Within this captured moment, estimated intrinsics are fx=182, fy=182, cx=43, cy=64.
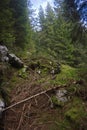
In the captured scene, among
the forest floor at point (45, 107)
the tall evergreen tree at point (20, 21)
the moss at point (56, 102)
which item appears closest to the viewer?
the forest floor at point (45, 107)

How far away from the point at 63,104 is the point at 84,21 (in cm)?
406

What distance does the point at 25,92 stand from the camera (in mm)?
7035

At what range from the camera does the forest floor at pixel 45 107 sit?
5.63 m

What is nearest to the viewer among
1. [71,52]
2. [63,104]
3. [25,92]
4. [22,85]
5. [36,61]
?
[63,104]

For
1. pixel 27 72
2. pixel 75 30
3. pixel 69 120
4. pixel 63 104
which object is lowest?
pixel 69 120

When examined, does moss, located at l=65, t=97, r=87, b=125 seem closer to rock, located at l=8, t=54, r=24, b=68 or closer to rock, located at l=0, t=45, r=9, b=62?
rock, located at l=8, t=54, r=24, b=68

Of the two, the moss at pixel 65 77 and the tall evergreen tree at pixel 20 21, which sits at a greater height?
the tall evergreen tree at pixel 20 21

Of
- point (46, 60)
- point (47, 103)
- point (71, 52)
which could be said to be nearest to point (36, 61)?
point (46, 60)

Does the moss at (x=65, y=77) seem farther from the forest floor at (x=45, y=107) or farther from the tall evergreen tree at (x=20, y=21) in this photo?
the tall evergreen tree at (x=20, y=21)

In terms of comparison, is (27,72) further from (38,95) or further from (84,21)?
(84,21)

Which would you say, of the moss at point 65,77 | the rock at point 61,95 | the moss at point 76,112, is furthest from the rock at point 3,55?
the moss at point 76,112

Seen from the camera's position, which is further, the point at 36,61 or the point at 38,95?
the point at 36,61

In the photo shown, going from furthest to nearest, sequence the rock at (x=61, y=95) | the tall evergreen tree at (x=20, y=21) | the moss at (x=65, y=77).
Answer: the tall evergreen tree at (x=20, y=21) < the moss at (x=65, y=77) < the rock at (x=61, y=95)

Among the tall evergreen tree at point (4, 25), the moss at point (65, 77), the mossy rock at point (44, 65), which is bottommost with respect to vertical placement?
the moss at point (65, 77)
